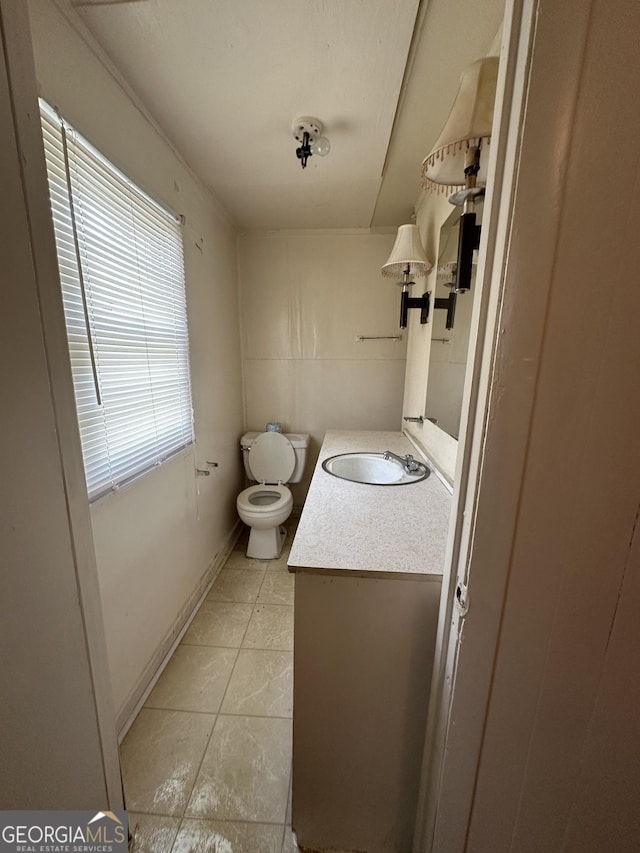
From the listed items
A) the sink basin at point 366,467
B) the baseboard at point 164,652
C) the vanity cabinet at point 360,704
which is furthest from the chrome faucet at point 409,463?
the baseboard at point 164,652

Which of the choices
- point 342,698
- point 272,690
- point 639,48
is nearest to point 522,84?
point 639,48

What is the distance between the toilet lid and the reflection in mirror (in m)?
1.10

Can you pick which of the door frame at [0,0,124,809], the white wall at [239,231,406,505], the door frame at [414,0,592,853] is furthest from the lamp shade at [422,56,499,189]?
the white wall at [239,231,406,505]

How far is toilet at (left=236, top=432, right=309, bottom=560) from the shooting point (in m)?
2.18

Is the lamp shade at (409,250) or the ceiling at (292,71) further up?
the ceiling at (292,71)

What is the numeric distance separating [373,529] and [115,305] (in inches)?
46.2

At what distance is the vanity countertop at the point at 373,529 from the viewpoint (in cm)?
75

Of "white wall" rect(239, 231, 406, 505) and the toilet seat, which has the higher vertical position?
"white wall" rect(239, 231, 406, 505)

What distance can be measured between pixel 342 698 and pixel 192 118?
206 centimetres

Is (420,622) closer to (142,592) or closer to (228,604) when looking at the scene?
(142,592)

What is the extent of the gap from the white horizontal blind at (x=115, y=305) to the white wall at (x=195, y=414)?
7 centimetres

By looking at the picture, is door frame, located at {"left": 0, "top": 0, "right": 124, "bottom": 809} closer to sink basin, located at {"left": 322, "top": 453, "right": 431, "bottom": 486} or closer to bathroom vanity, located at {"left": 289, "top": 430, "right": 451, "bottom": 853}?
bathroom vanity, located at {"left": 289, "top": 430, "right": 451, "bottom": 853}

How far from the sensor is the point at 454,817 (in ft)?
2.05

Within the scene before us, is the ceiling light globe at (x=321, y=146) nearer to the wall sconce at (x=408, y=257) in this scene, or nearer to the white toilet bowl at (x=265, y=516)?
the wall sconce at (x=408, y=257)
